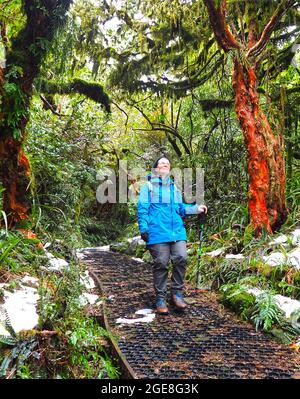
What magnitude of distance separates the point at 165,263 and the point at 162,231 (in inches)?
15.1

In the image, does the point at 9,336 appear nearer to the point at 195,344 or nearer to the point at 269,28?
the point at 195,344

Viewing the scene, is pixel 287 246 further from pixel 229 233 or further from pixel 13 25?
pixel 13 25

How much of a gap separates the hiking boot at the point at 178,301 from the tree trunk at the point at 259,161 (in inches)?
77.6

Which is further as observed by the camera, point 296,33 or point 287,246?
point 296,33

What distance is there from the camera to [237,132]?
10219mm

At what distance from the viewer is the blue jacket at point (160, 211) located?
15.4 ft

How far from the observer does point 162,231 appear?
471 centimetres

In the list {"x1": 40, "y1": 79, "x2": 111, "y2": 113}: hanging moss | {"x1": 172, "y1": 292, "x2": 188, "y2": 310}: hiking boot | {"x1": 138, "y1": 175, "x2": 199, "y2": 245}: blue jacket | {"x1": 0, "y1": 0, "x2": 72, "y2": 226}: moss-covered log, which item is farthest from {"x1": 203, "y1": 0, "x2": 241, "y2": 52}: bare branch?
{"x1": 172, "y1": 292, "x2": 188, "y2": 310}: hiking boot

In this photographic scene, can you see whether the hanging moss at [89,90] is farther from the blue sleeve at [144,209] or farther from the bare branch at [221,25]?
the blue sleeve at [144,209]

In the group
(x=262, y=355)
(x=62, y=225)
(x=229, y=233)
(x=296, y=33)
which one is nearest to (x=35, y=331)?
(x=262, y=355)

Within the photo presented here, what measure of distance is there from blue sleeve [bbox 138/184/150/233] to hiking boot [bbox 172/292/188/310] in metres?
0.91

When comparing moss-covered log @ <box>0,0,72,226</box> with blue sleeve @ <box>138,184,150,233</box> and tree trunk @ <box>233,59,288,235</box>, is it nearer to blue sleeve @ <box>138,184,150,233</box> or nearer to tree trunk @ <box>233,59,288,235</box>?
blue sleeve @ <box>138,184,150,233</box>

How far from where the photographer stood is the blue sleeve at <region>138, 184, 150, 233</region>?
15.2 feet

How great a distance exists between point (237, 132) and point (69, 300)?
24.8ft
